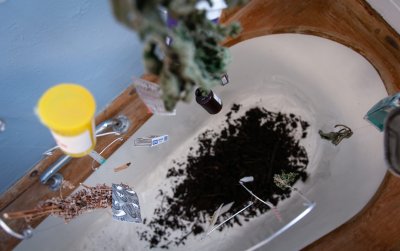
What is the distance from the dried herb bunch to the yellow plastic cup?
241 millimetres

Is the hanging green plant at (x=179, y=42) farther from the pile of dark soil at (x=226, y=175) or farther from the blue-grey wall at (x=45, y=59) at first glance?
the pile of dark soil at (x=226, y=175)

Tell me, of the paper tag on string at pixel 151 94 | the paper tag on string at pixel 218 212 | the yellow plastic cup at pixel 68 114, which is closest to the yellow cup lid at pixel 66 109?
the yellow plastic cup at pixel 68 114

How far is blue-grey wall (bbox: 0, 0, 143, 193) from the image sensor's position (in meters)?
1.08

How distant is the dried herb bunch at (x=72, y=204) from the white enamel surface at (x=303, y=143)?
0.44 feet

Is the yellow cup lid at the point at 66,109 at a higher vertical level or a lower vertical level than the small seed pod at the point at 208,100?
higher

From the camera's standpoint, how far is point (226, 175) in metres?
1.52

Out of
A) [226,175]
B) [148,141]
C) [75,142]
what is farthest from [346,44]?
[75,142]

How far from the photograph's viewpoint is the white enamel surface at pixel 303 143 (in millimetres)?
1352

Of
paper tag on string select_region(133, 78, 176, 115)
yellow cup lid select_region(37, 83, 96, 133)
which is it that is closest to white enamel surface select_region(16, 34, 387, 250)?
paper tag on string select_region(133, 78, 176, 115)

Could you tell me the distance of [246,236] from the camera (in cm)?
149

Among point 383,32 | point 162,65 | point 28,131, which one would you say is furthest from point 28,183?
point 383,32

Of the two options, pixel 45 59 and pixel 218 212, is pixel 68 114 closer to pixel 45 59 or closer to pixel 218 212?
pixel 45 59

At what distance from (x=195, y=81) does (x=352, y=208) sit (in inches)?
33.7

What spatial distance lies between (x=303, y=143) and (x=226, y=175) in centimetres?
33
